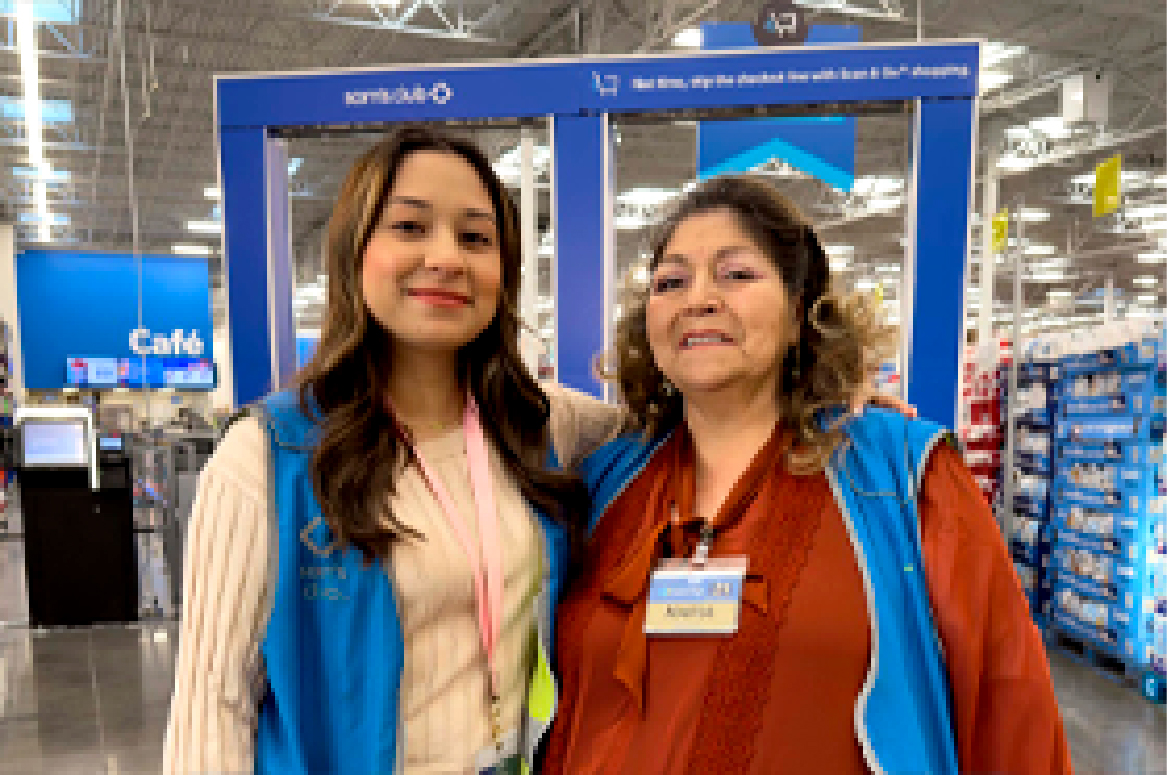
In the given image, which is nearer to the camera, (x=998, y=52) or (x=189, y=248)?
(x=998, y=52)

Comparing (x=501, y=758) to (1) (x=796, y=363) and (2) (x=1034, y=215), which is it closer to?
(1) (x=796, y=363)

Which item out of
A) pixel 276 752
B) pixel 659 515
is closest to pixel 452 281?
pixel 659 515

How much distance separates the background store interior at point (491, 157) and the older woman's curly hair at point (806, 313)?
0.23 feet

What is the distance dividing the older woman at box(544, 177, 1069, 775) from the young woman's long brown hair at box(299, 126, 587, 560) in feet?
0.72

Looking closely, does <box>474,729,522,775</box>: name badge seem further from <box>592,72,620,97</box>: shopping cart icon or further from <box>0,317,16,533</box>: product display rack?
<box>0,317,16,533</box>: product display rack

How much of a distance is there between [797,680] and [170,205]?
16023 millimetres

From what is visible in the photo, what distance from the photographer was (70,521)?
5.47 m

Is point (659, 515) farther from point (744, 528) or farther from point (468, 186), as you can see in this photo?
point (468, 186)

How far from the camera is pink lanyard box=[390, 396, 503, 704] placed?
1.13 metres

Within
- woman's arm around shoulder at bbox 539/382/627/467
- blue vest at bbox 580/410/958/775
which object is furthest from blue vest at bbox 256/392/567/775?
blue vest at bbox 580/410/958/775

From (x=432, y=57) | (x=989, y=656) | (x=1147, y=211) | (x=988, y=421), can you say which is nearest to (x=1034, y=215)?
(x=1147, y=211)

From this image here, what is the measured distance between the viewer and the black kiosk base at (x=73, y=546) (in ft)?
17.8

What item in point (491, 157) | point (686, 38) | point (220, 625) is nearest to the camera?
point (220, 625)

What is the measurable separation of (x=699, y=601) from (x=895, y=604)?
275 millimetres
